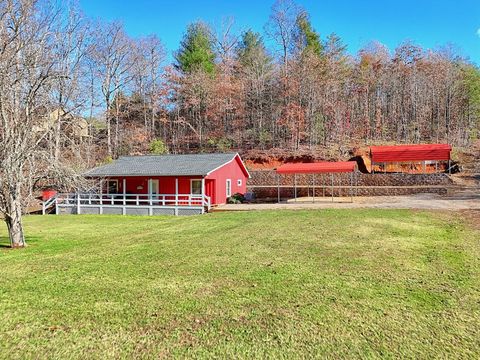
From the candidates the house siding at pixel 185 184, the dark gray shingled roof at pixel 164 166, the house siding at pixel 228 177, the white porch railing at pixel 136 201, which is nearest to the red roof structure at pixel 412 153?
the house siding at pixel 228 177

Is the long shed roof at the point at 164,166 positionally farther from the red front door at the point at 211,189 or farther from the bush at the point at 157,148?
the bush at the point at 157,148

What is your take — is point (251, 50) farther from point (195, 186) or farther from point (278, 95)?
point (195, 186)

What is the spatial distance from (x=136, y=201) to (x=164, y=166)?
291 cm

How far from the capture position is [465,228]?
33.4 ft

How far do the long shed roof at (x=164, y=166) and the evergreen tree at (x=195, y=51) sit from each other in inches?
679

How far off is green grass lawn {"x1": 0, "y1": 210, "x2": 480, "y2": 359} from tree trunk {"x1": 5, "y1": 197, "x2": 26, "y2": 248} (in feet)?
2.00

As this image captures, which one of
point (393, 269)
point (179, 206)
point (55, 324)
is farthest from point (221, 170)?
point (55, 324)

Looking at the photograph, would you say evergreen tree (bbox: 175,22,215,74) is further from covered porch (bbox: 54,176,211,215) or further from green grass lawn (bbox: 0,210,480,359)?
green grass lawn (bbox: 0,210,480,359)

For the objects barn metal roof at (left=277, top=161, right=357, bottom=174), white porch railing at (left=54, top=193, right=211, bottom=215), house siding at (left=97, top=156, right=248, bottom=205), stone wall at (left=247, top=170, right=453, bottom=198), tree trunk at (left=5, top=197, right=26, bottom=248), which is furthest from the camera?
stone wall at (left=247, top=170, right=453, bottom=198)

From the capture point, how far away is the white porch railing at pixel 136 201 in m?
19.7

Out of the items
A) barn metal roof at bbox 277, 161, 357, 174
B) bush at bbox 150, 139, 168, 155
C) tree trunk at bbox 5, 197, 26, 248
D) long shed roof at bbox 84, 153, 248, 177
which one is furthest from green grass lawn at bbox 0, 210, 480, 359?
bush at bbox 150, 139, 168, 155

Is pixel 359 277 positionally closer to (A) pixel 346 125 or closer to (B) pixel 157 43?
(A) pixel 346 125

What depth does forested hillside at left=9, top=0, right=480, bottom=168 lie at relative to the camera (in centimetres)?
3378

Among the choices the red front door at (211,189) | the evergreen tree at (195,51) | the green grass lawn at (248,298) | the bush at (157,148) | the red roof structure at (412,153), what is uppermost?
the evergreen tree at (195,51)
